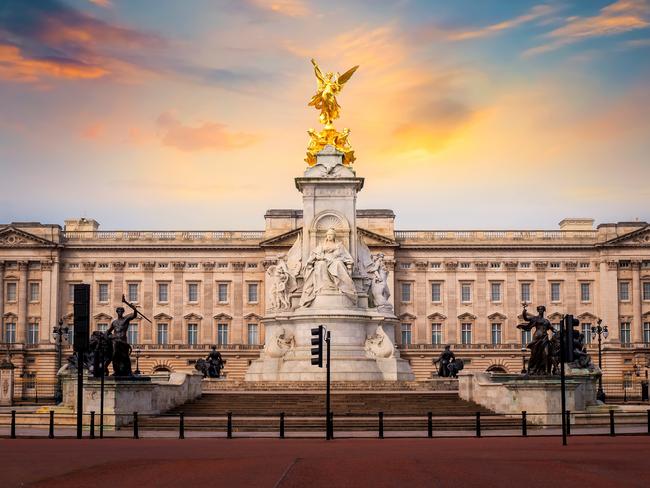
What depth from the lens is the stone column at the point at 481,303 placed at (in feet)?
417

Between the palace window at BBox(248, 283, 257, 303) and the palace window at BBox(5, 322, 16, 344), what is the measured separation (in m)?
25.3

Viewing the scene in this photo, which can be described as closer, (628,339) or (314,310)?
(314,310)

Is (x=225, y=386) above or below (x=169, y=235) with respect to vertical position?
below

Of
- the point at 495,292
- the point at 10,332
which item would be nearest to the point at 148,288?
the point at 10,332

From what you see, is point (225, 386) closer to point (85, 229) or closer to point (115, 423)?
point (115, 423)

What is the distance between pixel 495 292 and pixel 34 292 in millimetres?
50035

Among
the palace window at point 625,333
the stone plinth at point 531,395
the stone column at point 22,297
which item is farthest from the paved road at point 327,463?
the stone column at point 22,297

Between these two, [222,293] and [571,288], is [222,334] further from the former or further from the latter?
[571,288]

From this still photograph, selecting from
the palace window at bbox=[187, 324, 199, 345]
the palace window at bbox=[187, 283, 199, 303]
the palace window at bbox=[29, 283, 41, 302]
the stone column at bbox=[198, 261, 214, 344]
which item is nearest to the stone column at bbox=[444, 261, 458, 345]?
the stone column at bbox=[198, 261, 214, 344]

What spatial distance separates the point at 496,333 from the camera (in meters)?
127

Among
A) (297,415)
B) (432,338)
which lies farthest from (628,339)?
(297,415)

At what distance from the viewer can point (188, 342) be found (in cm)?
12725

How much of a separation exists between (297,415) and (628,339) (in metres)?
87.7

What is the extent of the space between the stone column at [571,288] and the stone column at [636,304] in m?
6.07
